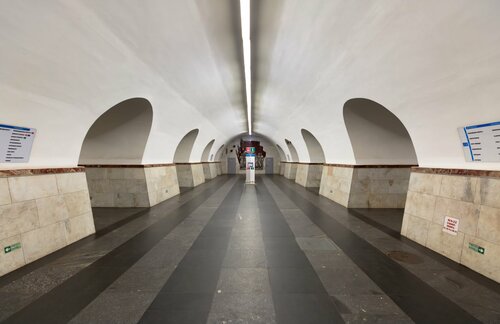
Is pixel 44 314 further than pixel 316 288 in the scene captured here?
No

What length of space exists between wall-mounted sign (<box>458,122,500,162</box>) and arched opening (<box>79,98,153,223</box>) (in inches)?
324

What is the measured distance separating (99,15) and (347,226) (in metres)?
6.73

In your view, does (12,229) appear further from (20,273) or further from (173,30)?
(173,30)

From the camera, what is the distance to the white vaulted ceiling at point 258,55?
121 inches

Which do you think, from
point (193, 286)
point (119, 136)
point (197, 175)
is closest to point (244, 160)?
point (197, 175)

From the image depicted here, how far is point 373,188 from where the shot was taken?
8172 millimetres

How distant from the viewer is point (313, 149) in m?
14.9

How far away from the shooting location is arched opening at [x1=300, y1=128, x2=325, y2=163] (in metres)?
13.9

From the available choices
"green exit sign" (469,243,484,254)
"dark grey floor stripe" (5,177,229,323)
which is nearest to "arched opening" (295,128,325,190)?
"green exit sign" (469,243,484,254)

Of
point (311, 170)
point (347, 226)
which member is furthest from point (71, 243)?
point (311, 170)

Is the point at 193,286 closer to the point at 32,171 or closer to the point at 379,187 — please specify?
the point at 32,171

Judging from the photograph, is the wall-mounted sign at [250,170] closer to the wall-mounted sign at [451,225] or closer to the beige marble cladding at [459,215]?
the beige marble cladding at [459,215]

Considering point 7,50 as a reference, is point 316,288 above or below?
below

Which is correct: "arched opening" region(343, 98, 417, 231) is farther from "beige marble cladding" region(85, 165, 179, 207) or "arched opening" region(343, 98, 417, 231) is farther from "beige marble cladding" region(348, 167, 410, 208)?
"beige marble cladding" region(85, 165, 179, 207)
